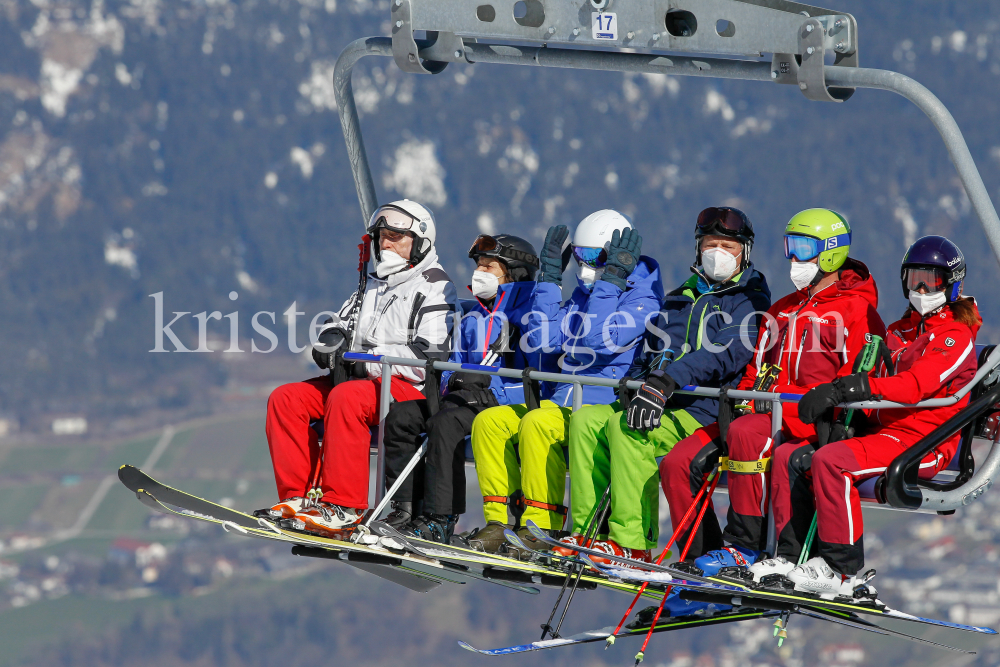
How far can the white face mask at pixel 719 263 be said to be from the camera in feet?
31.4

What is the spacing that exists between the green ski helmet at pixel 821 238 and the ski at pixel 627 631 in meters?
2.39

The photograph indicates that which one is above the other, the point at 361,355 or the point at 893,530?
the point at 361,355

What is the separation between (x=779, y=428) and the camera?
29.2ft

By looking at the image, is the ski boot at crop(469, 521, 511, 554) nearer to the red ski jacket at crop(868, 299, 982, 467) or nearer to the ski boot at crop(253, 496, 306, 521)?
the ski boot at crop(253, 496, 306, 521)

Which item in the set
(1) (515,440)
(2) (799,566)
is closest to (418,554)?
(1) (515,440)

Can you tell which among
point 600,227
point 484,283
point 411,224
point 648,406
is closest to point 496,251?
point 484,283

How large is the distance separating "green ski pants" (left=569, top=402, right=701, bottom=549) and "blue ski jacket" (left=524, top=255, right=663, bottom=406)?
0.56m

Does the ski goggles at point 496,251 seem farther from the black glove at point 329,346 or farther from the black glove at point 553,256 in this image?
the black glove at point 329,346

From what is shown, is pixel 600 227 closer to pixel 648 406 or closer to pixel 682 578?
pixel 648 406

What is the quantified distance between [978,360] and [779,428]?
4.79 feet

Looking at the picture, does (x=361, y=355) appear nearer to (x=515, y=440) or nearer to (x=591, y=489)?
(x=515, y=440)

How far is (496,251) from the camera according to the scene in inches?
427

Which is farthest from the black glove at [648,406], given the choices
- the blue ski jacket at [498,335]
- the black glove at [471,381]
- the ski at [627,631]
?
the black glove at [471,381]

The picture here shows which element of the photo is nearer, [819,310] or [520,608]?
[819,310]
